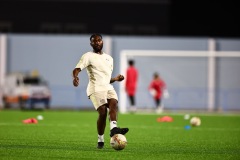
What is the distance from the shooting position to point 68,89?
3881 centimetres

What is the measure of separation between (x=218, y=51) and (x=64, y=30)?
37.9 ft

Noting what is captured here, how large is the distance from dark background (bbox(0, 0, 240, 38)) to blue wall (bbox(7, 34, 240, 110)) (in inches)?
192

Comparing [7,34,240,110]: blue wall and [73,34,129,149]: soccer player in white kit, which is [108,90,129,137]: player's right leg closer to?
[73,34,129,149]: soccer player in white kit

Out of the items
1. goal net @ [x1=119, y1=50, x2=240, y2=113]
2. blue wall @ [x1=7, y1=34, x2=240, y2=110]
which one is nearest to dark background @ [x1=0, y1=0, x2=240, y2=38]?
blue wall @ [x1=7, y1=34, x2=240, y2=110]

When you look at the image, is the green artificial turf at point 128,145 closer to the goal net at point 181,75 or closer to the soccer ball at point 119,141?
the soccer ball at point 119,141

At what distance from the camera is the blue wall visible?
37.5m

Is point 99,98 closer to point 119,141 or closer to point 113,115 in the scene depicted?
point 113,115

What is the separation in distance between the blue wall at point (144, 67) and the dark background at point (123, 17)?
4.88m

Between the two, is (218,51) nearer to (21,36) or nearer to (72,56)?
(72,56)

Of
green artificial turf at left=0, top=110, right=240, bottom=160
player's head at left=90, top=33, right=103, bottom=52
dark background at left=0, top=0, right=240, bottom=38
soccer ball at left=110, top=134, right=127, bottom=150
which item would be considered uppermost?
dark background at left=0, top=0, right=240, bottom=38

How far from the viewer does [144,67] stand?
129 feet

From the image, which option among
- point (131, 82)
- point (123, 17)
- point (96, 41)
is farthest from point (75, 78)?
point (123, 17)

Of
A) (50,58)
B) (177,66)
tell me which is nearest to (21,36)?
(50,58)

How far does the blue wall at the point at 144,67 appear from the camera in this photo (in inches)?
1475
